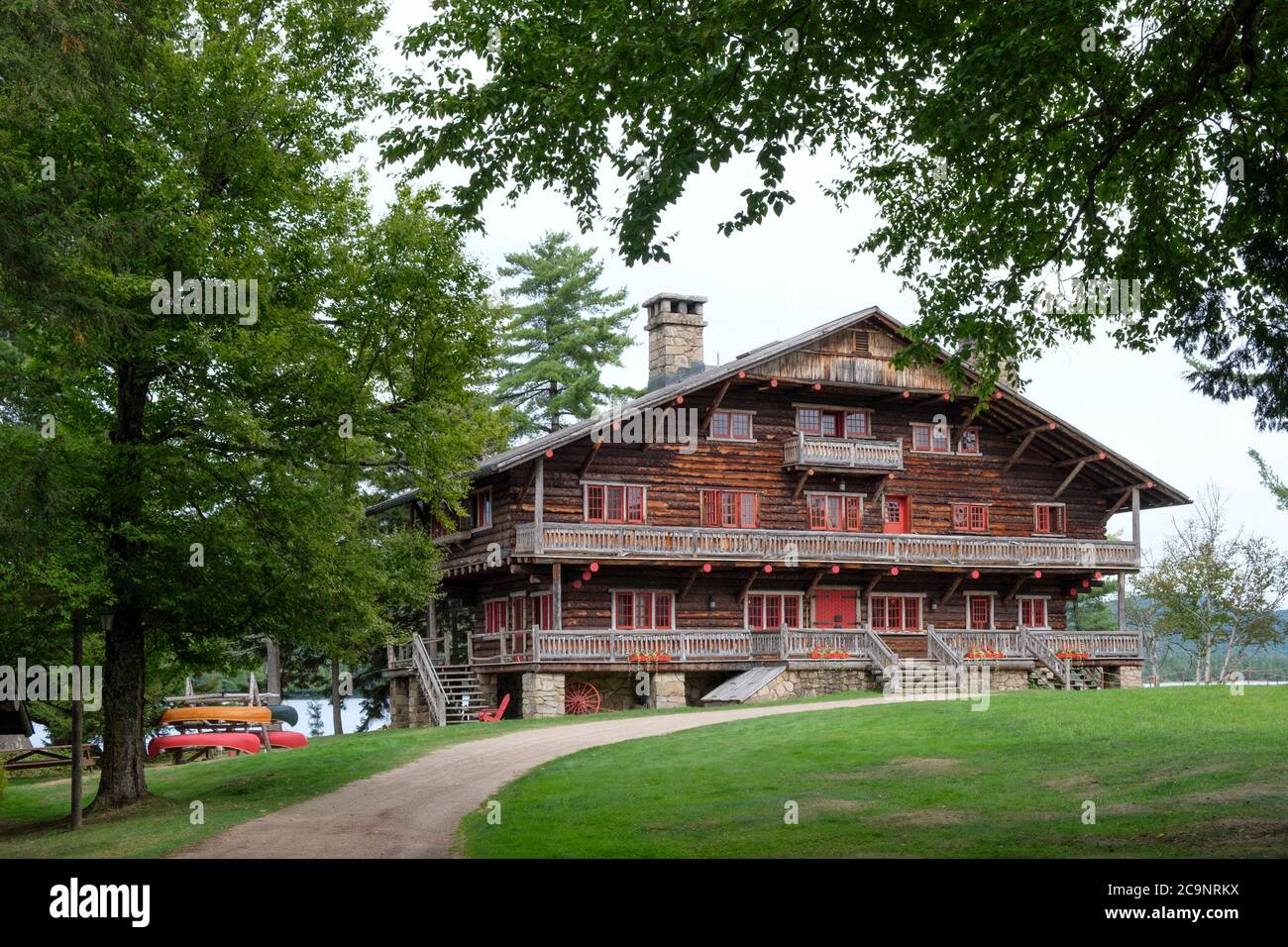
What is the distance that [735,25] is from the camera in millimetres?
13109

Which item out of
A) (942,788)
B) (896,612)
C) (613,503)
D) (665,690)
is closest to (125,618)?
(942,788)

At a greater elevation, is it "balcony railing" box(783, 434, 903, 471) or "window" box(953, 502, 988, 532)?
"balcony railing" box(783, 434, 903, 471)

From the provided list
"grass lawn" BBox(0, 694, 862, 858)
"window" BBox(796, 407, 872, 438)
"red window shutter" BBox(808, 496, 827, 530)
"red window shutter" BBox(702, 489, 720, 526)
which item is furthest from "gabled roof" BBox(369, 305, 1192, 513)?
"grass lawn" BBox(0, 694, 862, 858)

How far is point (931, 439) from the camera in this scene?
145 feet

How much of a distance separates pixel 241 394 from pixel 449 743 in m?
10.5

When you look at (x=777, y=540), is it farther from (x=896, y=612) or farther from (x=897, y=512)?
(x=897, y=512)

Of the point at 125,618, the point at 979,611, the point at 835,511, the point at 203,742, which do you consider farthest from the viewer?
the point at 979,611

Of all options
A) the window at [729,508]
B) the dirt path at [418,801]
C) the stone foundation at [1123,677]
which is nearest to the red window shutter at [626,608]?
the window at [729,508]

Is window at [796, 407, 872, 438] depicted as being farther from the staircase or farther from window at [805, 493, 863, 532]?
the staircase

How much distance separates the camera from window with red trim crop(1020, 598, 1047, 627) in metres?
44.8

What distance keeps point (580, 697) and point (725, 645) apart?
445 centimetres

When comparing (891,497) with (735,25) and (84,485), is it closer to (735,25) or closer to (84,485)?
(84,485)

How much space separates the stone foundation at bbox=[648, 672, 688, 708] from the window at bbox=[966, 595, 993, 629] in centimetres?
1095
